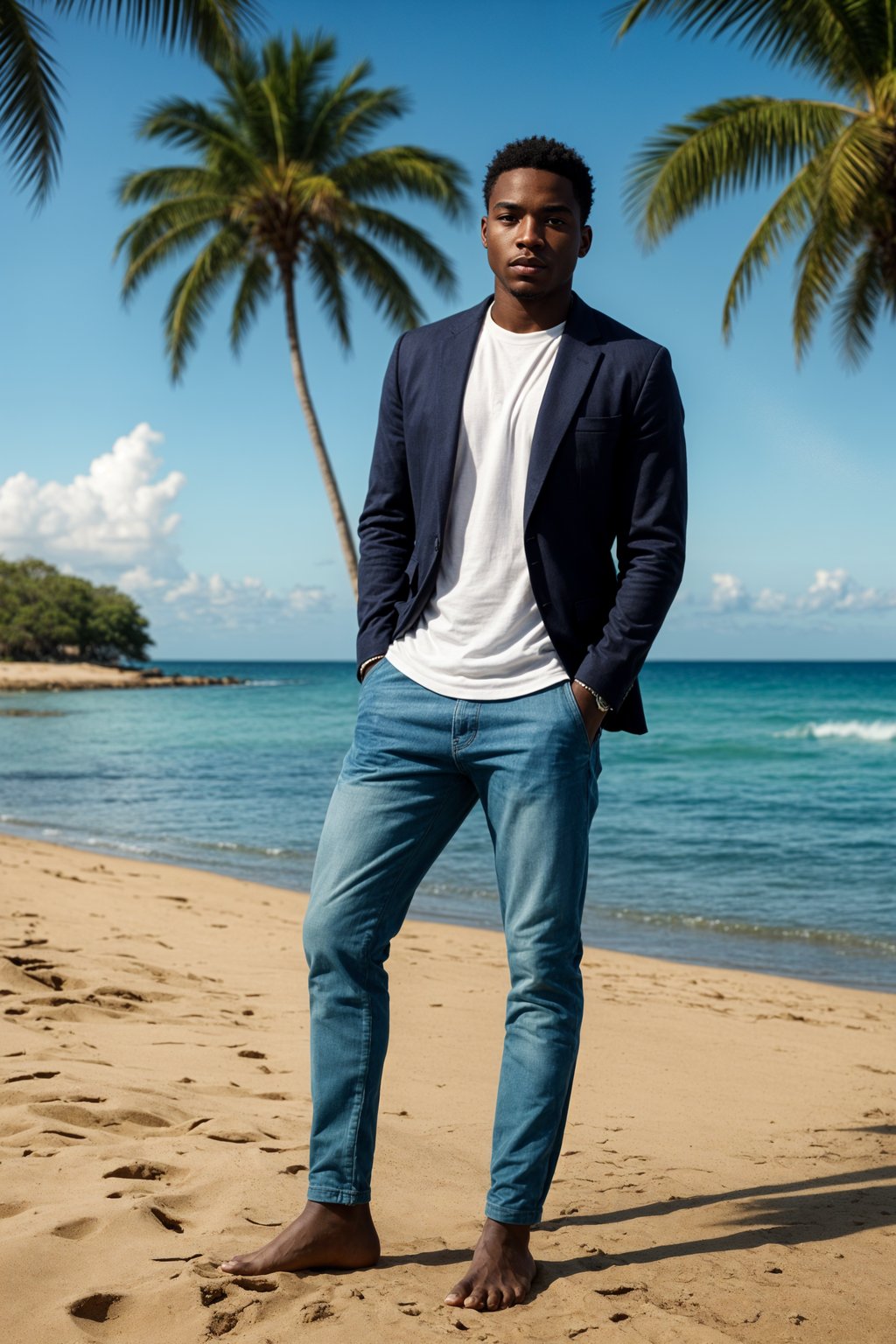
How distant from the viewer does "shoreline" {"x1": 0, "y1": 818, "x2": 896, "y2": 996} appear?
7.63 meters

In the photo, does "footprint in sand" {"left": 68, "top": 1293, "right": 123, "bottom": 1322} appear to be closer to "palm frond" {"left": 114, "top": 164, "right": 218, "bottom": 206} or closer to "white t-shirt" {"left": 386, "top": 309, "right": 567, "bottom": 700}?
"white t-shirt" {"left": 386, "top": 309, "right": 567, "bottom": 700}

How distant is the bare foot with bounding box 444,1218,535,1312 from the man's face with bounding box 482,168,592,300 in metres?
2.01

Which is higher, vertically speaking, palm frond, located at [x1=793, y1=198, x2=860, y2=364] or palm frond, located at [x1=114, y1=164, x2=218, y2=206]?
palm frond, located at [x1=114, y1=164, x2=218, y2=206]

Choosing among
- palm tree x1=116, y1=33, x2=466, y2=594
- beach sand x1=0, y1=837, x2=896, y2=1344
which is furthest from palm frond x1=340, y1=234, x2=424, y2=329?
beach sand x1=0, y1=837, x2=896, y2=1344

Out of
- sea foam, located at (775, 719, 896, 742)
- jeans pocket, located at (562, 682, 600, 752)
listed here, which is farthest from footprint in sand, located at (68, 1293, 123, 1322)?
sea foam, located at (775, 719, 896, 742)

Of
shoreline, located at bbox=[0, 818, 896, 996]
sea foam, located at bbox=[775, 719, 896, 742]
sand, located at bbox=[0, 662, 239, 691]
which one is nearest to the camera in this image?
shoreline, located at bbox=[0, 818, 896, 996]

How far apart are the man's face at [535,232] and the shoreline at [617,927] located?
5851 millimetres

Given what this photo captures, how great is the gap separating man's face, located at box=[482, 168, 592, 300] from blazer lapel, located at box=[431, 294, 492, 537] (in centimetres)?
16

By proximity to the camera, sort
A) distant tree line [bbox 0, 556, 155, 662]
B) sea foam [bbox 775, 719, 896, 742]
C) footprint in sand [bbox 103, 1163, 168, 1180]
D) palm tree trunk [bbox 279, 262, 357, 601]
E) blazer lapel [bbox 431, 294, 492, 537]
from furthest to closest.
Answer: distant tree line [bbox 0, 556, 155, 662] < sea foam [bbox 775, 719, 896, 742] < palm tree trunk [bbox 279, 262, 357, 601] < footprint in sand [bbox 103, 1163, 168, 1180] < blazer lapel [bbox 431, 294, 492, 537]

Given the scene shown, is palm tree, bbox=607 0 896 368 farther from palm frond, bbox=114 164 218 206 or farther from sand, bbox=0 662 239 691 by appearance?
sand, bbox=0 662 239 691

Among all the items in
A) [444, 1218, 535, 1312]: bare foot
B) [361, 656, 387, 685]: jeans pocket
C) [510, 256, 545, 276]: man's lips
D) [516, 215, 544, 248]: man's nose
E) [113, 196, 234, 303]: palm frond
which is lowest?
[444, 1218, 535, 1312]: bare foot

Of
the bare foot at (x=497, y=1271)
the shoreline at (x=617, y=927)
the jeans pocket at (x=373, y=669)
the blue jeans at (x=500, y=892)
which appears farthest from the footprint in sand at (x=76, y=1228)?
the shoreline at (x=617, y=927)

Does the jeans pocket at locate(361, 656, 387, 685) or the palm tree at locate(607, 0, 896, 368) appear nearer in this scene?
the jeans pocket at locate(361, 656, 387, 685)

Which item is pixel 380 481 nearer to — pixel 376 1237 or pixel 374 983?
pixel 374 983
